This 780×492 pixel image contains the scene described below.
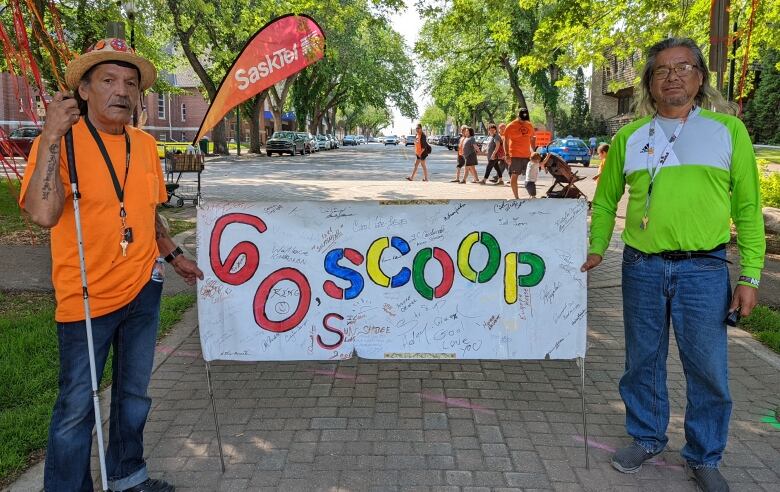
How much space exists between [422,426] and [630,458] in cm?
116

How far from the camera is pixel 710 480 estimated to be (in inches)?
114

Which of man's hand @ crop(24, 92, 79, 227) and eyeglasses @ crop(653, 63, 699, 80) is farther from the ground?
eyeglasses @ crop(653, 63, 699, 80)

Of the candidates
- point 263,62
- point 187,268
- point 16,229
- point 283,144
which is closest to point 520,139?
point 16,229

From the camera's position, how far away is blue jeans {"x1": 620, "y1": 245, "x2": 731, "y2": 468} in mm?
2850

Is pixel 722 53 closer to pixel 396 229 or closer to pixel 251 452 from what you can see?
pixel 396 229

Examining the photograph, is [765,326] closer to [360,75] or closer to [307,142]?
[307,142]

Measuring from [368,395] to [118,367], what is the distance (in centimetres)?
184

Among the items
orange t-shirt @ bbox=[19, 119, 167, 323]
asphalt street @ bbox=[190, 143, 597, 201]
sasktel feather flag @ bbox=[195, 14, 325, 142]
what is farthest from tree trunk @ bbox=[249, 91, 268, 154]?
orange t-shirt @ bbox=[19, 119, 167, 323]

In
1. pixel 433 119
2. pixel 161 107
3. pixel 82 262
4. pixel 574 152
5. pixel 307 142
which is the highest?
pixel 433 119

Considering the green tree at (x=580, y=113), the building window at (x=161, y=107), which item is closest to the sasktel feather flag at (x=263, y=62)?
the green tree at (x=580, y=113)

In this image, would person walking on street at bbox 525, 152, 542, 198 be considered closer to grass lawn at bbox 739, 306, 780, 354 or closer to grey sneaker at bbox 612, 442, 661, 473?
grass lawn at bbox 739, 306, 780, 354

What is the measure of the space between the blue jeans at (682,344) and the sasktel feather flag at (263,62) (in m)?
2.36

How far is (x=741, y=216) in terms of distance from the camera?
282 cm

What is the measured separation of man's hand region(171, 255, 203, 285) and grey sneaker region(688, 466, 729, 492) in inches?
105
